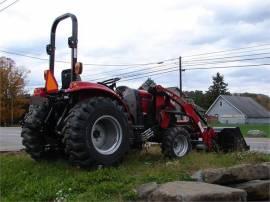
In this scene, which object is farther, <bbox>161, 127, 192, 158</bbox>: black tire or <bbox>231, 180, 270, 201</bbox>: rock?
<bbox>161, 127, 192, 158</bbox>: black tire

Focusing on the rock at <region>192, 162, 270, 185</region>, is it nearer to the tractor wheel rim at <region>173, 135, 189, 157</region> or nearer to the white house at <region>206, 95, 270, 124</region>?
the tractor wheel rim at <region>173, 135, 189, 157</region>

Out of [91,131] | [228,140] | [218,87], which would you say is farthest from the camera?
[218,87]

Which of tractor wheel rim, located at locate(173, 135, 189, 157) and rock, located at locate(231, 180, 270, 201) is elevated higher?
tractor wheel rim, located at locate(173, 135, 189, 157)

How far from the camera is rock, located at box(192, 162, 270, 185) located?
725 centimetres

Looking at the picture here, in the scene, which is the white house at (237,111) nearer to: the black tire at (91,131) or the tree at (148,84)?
the tree at (148,84)

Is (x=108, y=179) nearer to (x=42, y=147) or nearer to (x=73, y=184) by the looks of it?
(x=73, y=184)

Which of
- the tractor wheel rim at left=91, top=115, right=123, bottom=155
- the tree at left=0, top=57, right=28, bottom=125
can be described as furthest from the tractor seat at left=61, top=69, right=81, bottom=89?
the tree at left=0, top=57, right=28, bottom=125

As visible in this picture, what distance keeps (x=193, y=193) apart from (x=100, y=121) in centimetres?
292

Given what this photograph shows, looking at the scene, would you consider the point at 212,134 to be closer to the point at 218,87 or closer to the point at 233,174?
the point at 233,174

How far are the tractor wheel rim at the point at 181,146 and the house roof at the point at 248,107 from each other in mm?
86444

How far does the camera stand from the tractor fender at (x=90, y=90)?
26.8 ft

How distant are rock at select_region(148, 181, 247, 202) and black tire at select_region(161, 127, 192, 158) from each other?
3.27 meters

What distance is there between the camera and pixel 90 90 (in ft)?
27.7

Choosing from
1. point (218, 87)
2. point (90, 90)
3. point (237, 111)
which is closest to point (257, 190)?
point (90, 90)
